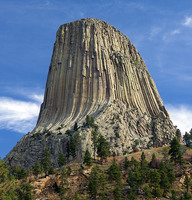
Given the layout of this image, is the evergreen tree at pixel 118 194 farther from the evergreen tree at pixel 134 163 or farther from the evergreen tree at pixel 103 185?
the evergreen tree at pixel 134 163

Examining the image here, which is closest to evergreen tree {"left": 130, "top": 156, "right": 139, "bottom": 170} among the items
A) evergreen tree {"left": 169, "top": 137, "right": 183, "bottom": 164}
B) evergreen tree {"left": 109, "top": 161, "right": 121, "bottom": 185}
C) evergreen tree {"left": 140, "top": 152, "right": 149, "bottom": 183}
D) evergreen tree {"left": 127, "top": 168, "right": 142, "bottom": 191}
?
evergreen tree {"left": 140, "top": 152, "right": 149, "bottom": 183}

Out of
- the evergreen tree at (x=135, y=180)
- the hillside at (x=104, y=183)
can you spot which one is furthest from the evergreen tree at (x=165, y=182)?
the evergreen tree at (x=135, y=180)

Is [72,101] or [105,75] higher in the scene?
[105,75]

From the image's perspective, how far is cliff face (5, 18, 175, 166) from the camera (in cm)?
11688

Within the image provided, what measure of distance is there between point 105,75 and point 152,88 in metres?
31.3

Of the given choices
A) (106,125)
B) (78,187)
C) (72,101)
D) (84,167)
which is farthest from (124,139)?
(78,187)

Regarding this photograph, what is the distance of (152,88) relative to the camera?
163125mm

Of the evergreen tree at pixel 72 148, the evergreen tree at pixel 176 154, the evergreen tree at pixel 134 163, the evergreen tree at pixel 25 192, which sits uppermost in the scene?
the evergreen tree at pixel 72 148

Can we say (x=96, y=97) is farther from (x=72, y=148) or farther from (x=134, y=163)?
(x=134, y=163)

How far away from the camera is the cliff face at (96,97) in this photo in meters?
117

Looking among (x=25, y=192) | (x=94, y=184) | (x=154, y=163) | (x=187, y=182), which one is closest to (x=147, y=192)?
(x=187, y=182)

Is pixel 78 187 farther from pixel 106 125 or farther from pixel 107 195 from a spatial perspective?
pixel 106 125

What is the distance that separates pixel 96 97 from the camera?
13438 cm

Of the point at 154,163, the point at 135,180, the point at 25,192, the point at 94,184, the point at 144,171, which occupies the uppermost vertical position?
the point at 154,163
